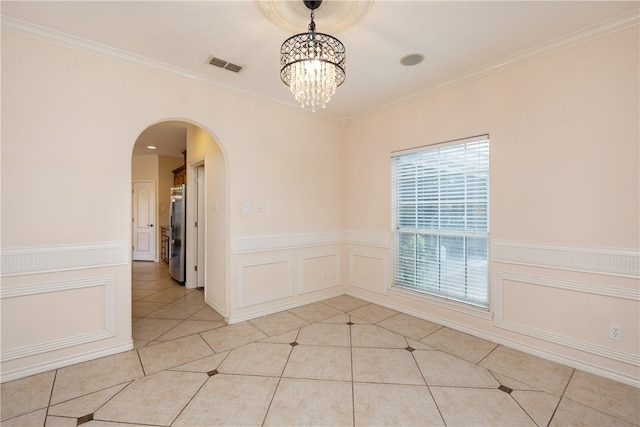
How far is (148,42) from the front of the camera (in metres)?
2.53

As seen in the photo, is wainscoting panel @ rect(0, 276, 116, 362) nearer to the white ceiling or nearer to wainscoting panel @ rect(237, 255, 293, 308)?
wainscoting panel @ rect(237, 255, 293, 308)

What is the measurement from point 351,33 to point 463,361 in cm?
298

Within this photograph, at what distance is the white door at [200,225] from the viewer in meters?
4.65

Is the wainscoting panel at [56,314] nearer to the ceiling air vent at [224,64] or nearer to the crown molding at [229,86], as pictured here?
the crown molding at [229,86]

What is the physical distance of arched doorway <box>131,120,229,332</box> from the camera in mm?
3666

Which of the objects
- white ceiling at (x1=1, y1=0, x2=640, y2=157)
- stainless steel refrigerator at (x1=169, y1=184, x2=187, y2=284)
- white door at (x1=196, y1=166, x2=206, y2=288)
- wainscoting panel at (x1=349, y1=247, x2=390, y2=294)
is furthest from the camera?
stainless steel refrigerator at (x1=169, y1=184, x2=187, y2=284)

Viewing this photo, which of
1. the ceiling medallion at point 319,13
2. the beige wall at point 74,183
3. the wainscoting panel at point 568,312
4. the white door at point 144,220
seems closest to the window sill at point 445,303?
the wainscoting panel at point 568,312

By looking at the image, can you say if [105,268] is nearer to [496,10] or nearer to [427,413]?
[427,413]

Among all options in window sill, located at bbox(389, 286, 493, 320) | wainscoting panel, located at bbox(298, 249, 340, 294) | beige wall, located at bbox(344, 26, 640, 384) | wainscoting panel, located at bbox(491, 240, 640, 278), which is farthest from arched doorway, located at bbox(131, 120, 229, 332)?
wainscoting panel, located at bbox(491, 240, 640, 278)

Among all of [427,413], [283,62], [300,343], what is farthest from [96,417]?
[283,62]

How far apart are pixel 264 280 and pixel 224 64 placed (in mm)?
2497

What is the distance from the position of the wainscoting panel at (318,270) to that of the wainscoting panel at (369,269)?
0.25 meters

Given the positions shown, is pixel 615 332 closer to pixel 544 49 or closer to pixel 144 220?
pixel 544 49

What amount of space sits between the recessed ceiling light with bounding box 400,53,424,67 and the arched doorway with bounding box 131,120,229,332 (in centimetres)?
222
